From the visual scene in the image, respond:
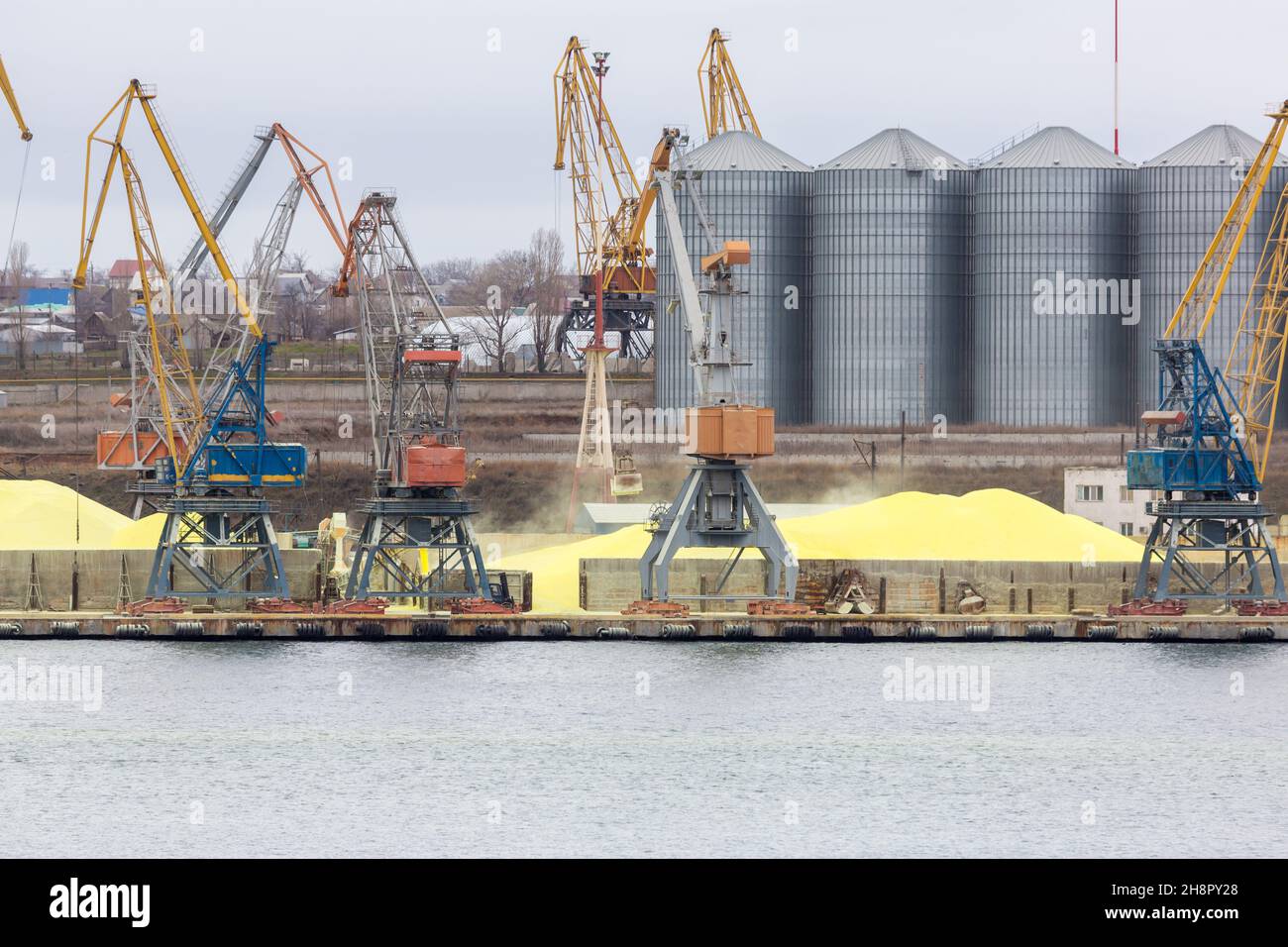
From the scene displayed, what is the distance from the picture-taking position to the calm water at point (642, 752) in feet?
164

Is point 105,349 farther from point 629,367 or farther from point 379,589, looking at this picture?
point 379,589

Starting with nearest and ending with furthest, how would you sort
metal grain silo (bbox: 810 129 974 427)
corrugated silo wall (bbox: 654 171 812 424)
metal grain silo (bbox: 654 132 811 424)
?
1. corrugated silo wall (bbox: 654 171 812 424)
2. metal grain silo (bbox: 654 132 811 424)
3. metal grain silo (bbox: 810 129 974 427)

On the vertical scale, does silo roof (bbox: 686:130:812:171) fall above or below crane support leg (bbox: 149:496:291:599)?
above

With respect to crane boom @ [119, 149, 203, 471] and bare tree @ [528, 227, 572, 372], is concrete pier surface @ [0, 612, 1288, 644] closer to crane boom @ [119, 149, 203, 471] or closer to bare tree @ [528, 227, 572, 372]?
crane boom @ [119, 149, 203, 471]

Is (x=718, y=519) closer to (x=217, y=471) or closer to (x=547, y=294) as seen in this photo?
(x=217, y=471)

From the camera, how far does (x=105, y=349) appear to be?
149 meters

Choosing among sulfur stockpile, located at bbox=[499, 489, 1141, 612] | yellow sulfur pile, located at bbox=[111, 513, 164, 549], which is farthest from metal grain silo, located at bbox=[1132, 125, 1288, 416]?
yellow sulfur pile, located at bbox=[111, 513, 164, 549]

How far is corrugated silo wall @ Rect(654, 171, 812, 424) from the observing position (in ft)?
404

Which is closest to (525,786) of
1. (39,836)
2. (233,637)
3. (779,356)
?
(39,836)

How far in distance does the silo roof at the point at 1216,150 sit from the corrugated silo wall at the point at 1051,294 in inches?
105

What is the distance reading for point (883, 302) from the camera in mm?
124562

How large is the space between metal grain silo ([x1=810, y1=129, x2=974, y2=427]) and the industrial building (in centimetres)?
8

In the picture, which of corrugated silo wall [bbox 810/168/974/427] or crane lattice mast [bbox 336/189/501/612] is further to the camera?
corrugated silo wall [bbox 810/168/974/427]

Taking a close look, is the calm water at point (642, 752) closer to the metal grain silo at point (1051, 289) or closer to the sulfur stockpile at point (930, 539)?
the sulfur stockpile at point (930, 539)
